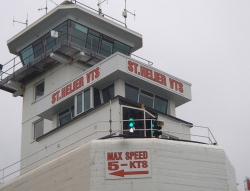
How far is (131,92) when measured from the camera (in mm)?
36844

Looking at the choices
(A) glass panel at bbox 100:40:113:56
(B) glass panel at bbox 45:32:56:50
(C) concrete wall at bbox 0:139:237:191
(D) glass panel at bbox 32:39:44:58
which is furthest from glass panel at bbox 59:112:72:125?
(D) glass panel at bbox 32:39:44:58

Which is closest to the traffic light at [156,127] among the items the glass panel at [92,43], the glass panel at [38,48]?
the glass panel at [92,43]

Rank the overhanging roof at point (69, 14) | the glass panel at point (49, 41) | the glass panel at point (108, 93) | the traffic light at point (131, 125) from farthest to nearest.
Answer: the glass panel at point (49, 41) < the overhanging roof at point (69, 14) < the glass panel at point (108, 93) < the traffic light at point (131, 125)

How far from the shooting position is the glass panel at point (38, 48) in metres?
45.5

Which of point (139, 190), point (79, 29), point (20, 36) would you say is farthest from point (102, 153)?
point (20, 36)

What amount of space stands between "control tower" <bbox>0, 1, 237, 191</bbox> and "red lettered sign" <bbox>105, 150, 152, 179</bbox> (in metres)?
0.05

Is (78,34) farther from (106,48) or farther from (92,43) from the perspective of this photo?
(106,48)

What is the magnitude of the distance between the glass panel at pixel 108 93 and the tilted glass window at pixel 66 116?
250cm

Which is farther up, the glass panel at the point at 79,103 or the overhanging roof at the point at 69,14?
the overhanging roof at the point at 69,14

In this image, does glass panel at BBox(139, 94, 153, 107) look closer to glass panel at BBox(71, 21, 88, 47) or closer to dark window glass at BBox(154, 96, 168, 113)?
dark window glass at BBox(154, 96, 168, 113)

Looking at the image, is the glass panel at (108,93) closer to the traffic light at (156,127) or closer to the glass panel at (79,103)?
the glass panel at (79,103)

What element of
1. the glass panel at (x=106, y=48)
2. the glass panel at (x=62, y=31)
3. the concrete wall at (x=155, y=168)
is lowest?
the concrete wall at (x=155, y=168)

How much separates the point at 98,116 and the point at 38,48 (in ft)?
40.5

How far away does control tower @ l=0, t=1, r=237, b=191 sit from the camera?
30391mm
